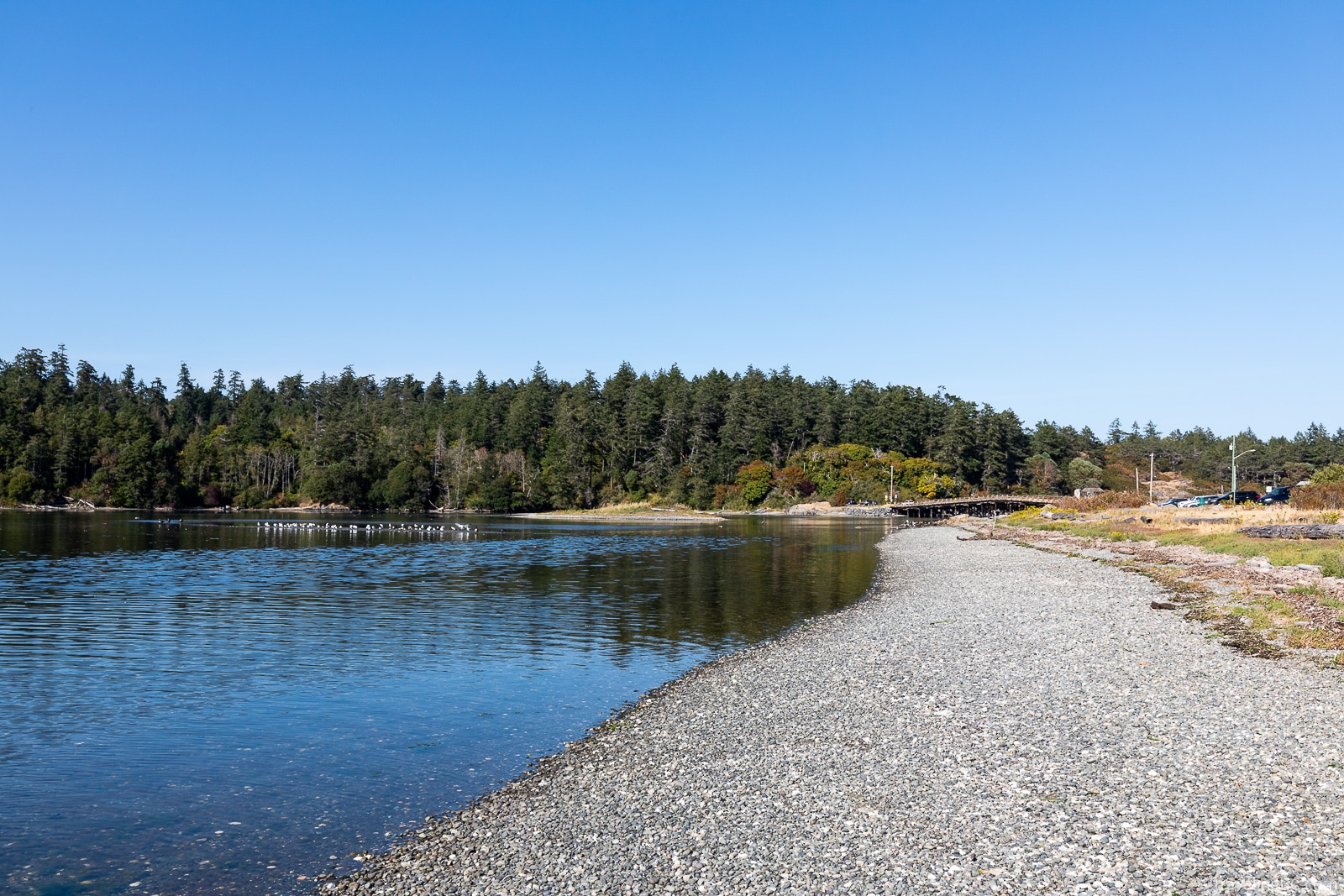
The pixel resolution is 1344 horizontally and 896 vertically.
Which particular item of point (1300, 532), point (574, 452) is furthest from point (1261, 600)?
point (574, 452)

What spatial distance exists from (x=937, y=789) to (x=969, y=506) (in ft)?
439

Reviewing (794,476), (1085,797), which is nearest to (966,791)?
(1085,797)

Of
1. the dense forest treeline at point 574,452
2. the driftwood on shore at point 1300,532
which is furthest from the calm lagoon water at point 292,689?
the dense forest treeline at point 574,452

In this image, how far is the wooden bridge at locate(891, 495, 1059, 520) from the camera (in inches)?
5153

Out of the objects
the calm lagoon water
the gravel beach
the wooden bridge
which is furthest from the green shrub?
the wooden bridge

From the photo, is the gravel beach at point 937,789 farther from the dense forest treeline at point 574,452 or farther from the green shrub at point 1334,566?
the dense forest treeline at point 574,452

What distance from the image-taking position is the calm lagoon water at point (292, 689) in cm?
1116

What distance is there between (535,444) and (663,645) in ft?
530

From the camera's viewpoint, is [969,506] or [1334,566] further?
[969,506]

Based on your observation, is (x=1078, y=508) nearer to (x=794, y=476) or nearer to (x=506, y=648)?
(x=794, y=476)

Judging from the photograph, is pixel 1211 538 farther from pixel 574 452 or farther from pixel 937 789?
pixel 574 452

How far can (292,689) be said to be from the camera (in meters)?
19.5

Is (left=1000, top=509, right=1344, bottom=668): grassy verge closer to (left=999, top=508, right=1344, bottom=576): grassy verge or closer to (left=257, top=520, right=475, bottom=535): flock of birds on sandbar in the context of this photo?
(left=999, top=508, right=1344, bottom=576): grassy verge

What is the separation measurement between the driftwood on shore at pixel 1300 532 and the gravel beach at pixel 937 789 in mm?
27979
